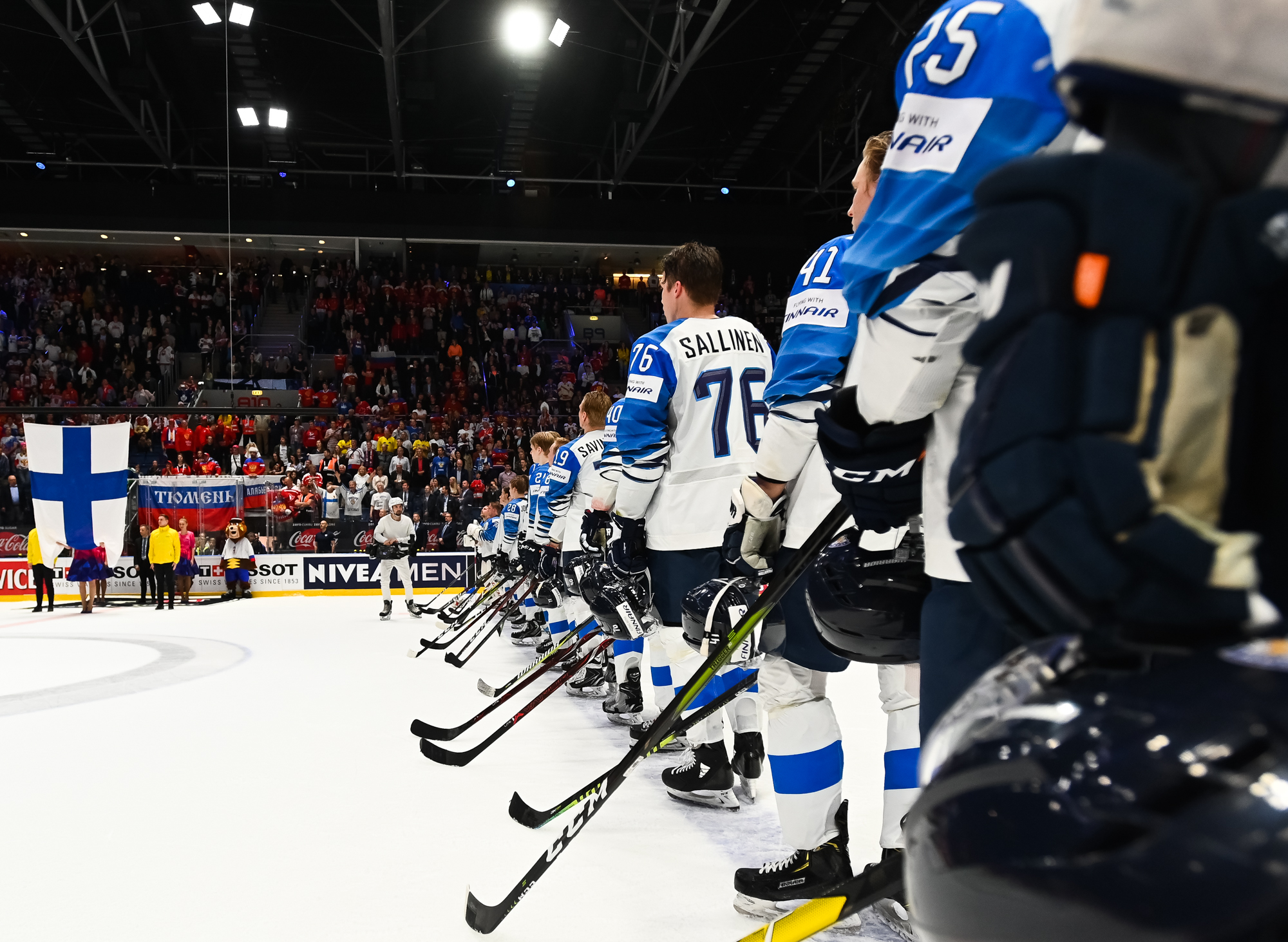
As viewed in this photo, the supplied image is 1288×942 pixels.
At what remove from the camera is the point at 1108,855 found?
1.68 ft

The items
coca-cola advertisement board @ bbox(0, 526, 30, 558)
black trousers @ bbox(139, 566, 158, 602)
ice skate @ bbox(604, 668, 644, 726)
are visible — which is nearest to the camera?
ice skate @ bbox(604, 668, 644, 726)

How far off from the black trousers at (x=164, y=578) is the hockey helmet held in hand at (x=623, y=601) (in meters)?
9.55

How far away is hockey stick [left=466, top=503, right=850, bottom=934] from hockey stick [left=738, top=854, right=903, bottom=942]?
1.56 feet

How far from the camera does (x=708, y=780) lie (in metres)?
3.07

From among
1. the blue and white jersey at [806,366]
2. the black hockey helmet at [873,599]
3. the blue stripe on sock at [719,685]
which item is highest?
the blue and white jersey at [806,366]

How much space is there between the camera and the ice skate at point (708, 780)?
10.0 feet

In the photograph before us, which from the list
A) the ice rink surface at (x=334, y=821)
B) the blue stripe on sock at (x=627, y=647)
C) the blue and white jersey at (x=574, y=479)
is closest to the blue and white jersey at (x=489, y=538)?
the blue and white jersey at (x=574, y=479)

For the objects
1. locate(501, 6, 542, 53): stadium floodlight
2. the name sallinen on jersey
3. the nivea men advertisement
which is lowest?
the nivea men advertisement

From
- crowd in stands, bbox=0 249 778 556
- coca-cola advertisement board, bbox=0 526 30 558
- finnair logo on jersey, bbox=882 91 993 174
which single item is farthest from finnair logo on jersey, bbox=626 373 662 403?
coca-cola advertisement board, bbox=0 526 30 558

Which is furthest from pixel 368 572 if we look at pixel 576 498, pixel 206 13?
pixel 576 498

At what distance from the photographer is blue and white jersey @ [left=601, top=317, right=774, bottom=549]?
3238mm

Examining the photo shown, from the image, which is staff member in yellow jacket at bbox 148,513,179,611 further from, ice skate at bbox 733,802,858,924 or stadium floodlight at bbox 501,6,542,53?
ice skate at bbox 733,802,858,924

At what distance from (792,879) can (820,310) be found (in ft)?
3.78

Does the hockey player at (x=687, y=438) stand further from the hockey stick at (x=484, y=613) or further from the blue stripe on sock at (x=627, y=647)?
the hockey stick at (x=484, y=613)
